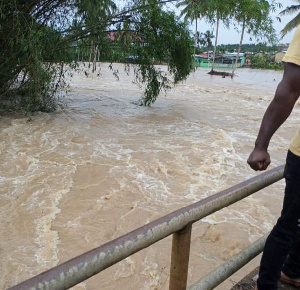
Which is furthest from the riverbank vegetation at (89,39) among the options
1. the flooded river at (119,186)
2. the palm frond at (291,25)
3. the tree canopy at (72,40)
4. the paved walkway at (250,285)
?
the palm frond at (291,25)

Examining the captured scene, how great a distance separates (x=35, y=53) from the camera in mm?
8094

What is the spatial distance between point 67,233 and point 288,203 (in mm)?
3367

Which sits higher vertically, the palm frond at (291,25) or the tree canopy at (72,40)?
the palm frond at (291,25)

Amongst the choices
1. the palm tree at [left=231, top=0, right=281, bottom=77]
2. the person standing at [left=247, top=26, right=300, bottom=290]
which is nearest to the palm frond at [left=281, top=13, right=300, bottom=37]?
the palm tree at [left=231, top=0, right=281, bottom=77]

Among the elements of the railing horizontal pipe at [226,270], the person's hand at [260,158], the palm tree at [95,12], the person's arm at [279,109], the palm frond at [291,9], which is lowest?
the railing horizontal pipe at [226,270]

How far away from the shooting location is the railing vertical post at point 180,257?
1.29m

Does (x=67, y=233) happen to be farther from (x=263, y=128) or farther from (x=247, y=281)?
(x=263, y=128)

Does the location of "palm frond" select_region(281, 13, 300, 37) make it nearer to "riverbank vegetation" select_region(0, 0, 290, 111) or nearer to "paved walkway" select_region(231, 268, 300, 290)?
"riverbank vegetation" select_region(0, 0, 290, 111)

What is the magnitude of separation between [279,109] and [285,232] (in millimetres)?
605

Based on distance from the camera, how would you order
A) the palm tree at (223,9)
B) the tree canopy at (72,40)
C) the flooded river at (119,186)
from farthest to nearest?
1. the palm tree at (223,9)
2. the tree canopy at (72,40)
3. the flooded river at (119,186)

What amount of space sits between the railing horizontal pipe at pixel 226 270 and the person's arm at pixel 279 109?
1.38ft

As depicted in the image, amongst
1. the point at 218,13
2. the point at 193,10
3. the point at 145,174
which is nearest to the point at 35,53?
the point at 145,174

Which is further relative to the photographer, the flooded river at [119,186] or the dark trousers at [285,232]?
the flooded river at [119,186]

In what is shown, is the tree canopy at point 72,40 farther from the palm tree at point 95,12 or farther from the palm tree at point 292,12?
the palm tree at point 292,12
